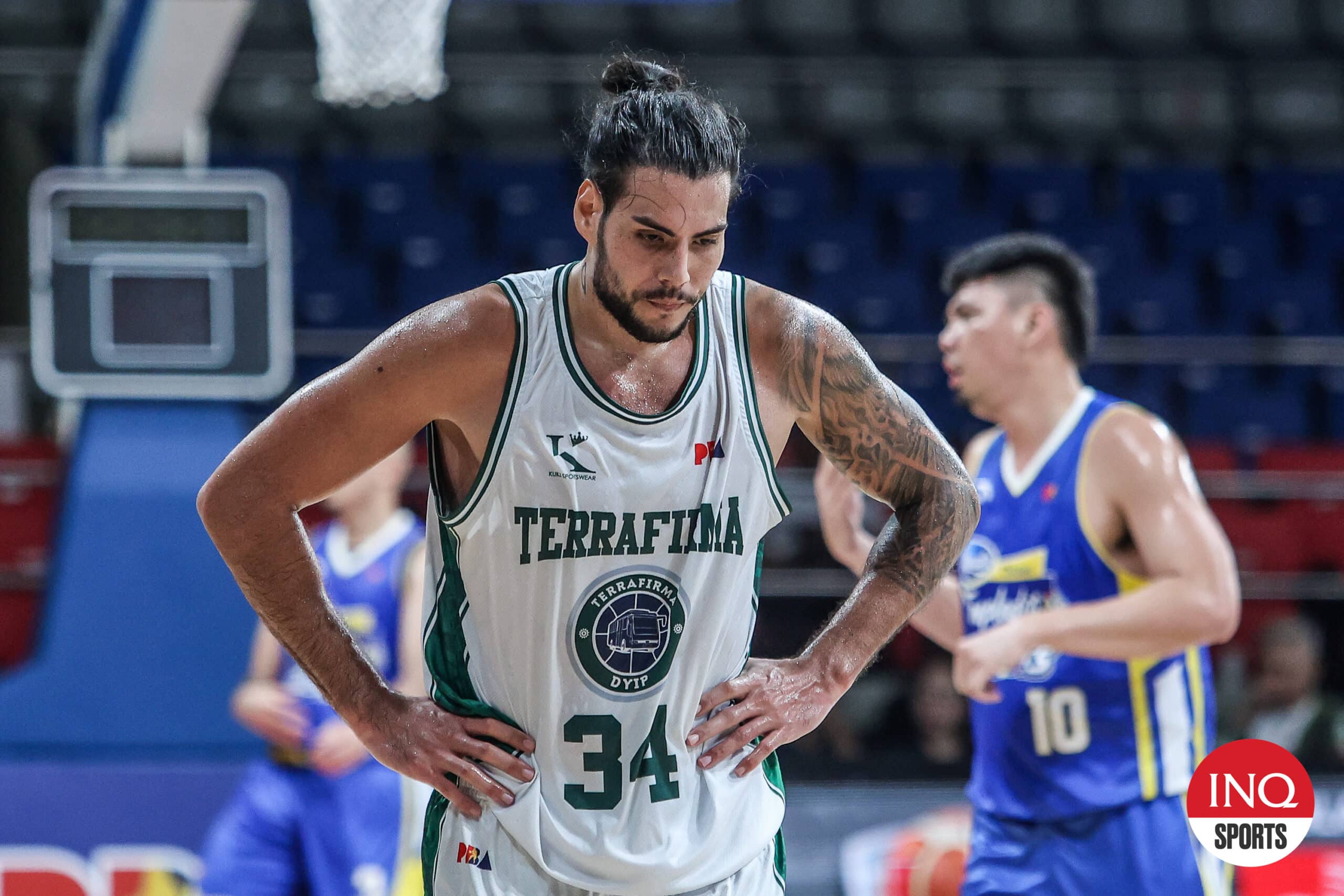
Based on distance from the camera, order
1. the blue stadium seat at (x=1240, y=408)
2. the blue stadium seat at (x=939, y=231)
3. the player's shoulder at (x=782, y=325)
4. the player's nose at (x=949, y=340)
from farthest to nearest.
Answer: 1. the blue stadium seat at (x=939, y=231)
2. the blue stadium seat at (x=1240, y=408)
3. the player's nose at (x=949, y=340)
4. the player's shoulder at (x=782, y=325)

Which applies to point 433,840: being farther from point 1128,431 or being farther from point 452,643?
point 1128,431

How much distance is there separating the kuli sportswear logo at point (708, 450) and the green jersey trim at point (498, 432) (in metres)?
0.30

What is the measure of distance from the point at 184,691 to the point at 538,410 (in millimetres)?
4073

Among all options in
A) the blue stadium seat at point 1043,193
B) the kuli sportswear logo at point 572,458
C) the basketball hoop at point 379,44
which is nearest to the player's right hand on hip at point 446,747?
the kuli sportswear logo at point 572,458

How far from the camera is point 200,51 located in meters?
5.50

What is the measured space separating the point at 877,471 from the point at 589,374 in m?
0.55

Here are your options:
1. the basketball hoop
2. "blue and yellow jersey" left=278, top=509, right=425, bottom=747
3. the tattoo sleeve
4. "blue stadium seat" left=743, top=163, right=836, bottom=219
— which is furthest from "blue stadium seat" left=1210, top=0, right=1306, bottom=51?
the tattoo sleeve

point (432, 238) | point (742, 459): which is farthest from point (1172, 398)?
point (742, 459)

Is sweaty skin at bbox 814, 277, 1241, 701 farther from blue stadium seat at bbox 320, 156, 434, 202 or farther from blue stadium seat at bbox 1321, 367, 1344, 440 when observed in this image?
blue stadium seat at bbox 320, 156, 434, 202

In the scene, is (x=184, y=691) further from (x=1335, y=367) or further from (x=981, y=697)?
(x=1335, y=367)

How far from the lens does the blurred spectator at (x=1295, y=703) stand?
6.43 metres

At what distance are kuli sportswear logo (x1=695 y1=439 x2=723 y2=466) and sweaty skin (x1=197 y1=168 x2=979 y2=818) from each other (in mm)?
95

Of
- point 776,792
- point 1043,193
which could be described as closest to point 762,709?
point 776,792

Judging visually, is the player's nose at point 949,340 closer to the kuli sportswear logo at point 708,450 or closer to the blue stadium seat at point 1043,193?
the kuli sportswear logo at point 708,450
